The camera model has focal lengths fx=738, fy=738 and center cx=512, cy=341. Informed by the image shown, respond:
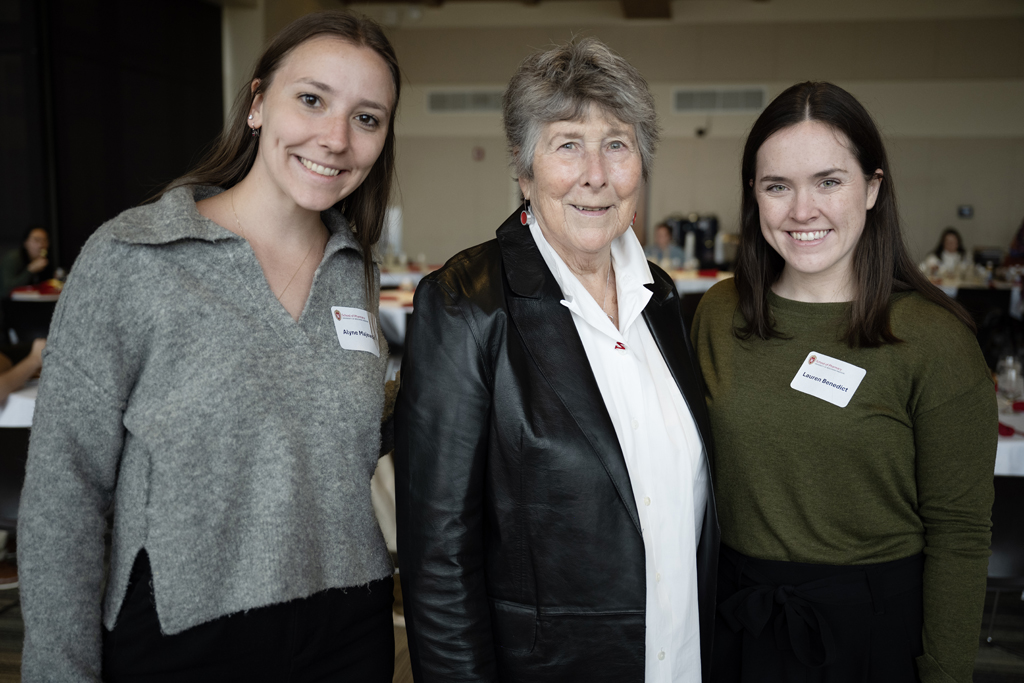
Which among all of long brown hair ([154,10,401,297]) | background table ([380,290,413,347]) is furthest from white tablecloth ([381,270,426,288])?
long brown hair ([154,10,401,297])

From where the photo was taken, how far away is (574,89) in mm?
1322

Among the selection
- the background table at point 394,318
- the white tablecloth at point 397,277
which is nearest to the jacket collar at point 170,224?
the background table at point 394,318

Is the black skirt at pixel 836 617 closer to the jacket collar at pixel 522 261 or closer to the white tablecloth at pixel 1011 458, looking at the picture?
the jacket collar at pixel 522 261

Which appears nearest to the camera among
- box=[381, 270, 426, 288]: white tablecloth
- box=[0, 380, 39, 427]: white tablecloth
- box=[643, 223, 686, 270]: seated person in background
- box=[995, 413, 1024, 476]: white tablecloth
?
box=[995, 413, 1024, 476]: white tablecloth

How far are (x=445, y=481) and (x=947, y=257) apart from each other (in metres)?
11.1

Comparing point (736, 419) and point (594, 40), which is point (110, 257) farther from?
point (736, 419)

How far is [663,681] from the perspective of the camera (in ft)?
4.55

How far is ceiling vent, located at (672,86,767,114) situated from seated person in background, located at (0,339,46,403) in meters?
11.4

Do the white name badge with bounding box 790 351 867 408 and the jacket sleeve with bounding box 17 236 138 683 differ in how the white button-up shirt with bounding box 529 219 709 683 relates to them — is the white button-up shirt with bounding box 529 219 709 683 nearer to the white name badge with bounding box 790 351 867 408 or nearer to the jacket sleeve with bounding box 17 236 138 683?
the white name badge with bounding box 790 351 867 408

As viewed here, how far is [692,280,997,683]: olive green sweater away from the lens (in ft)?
4.93

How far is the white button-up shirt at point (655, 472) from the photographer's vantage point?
4.50 ft

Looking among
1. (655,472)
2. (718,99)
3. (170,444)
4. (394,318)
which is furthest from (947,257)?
(170,444)

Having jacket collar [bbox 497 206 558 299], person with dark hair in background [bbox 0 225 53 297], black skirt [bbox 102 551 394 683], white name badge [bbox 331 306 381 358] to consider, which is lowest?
person with dark hair in background [bbox 0 225 53 297]

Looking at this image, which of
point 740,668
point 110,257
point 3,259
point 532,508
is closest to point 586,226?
point 532,508
